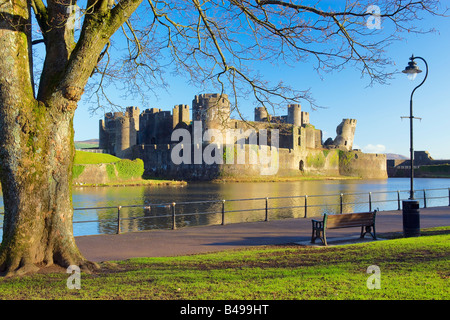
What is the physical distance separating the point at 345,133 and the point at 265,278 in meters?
74.5

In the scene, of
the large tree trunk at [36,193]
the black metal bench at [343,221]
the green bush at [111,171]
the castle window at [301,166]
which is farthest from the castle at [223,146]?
the large tree trunk at [36,193]

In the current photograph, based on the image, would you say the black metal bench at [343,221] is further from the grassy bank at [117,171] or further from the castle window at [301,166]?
the castle window at [301,166]

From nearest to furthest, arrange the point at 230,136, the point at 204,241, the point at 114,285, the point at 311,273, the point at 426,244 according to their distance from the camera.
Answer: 1. the point at 114,285
2. the point at 311,273
3. the point at 426,244
4. the point at 204,241
5. the point at 230,136

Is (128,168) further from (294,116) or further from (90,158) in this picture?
(294,116)

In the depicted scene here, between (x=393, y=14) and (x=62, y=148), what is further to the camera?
(x=393, y=14)

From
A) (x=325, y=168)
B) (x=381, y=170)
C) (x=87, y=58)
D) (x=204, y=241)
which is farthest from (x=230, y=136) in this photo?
(x=87, y=58)

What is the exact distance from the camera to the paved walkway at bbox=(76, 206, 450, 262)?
8609mm

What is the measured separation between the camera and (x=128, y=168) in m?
48.9

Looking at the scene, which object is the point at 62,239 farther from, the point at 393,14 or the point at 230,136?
the point at 230,136

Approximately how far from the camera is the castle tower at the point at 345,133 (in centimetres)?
7638

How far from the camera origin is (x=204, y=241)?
32.2ft

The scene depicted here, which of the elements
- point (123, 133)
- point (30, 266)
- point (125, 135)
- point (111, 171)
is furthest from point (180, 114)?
point (30, 266)

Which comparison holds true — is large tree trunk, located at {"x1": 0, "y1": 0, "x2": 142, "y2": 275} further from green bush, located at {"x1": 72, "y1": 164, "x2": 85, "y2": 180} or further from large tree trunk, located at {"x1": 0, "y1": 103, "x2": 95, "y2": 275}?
green bush, located at {"x1": 72, "y1": 164, "x2": 85, "y2": 180}
